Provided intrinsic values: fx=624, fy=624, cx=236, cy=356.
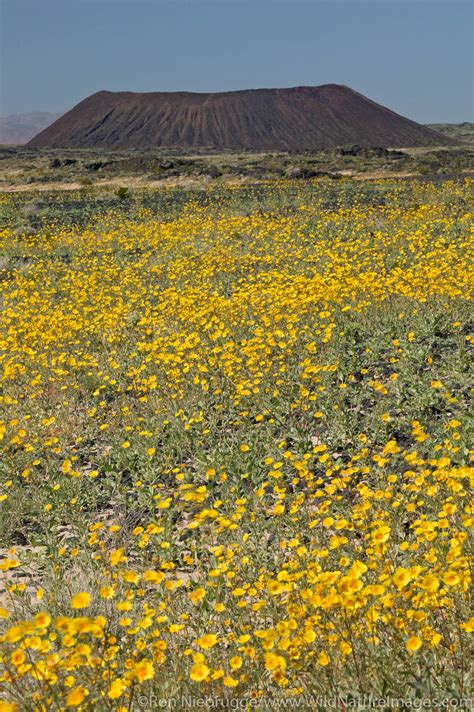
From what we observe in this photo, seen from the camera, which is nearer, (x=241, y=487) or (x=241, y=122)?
(x=241, y=487)

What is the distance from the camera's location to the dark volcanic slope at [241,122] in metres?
120

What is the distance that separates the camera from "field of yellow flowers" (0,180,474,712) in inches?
104

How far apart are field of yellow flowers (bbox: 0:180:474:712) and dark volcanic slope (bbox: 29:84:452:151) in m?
111

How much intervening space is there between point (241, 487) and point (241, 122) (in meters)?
130

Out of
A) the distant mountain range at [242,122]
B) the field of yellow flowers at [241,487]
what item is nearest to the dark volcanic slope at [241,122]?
the distant mountain range at [242,122]

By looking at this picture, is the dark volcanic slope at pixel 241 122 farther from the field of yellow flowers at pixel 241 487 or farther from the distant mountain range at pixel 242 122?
the field of yellow flowers at pixel 241 487

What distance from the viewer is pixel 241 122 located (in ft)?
414

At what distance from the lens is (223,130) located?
4843 inches

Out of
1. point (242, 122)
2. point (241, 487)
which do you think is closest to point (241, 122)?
point (242, 122)

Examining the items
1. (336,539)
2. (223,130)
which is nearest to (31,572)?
(336,539)

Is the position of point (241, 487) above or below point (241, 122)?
below

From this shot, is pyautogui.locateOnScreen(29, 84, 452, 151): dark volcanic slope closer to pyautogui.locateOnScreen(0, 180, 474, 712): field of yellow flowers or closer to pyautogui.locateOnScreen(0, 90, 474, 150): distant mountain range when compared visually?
pyautogui.locateOnScreen(0, 90, 474, 150): distant mountain range

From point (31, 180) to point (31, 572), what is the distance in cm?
5297

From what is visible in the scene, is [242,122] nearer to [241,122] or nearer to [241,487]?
[241,122]
